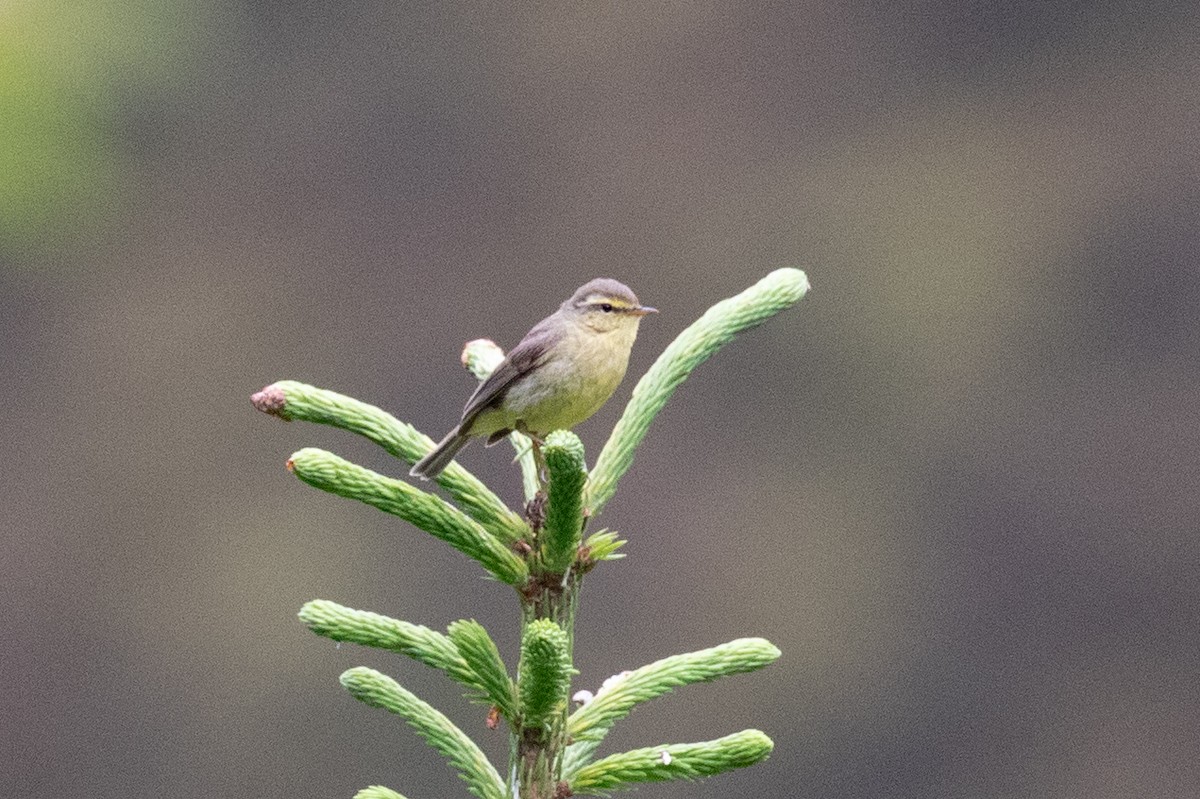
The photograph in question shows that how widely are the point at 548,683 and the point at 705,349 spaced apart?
34 cm

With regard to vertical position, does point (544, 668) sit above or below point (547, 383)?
below

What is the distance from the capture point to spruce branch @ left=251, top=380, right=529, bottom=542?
0.91 m

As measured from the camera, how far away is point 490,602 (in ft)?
22.5

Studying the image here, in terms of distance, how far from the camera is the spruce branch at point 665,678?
3.01 feet

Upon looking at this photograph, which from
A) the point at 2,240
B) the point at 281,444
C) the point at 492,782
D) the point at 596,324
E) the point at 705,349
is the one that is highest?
the point at 281,444

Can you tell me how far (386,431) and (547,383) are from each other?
1.32 feet

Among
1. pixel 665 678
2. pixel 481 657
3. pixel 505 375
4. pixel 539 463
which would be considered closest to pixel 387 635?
pixel 481 657

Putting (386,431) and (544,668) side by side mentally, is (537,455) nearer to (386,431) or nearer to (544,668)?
(386,431)

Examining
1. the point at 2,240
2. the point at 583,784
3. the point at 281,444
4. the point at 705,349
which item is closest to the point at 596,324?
the point at 705,349

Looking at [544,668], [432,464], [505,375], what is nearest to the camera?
[544,668]

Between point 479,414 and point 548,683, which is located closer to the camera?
point 548,683

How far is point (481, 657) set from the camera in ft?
2.80

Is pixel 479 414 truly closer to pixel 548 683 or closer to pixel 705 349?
pixel 705 349

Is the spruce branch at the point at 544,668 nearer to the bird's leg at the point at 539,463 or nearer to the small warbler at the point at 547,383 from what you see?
the bird's leg at the point at 539,463
